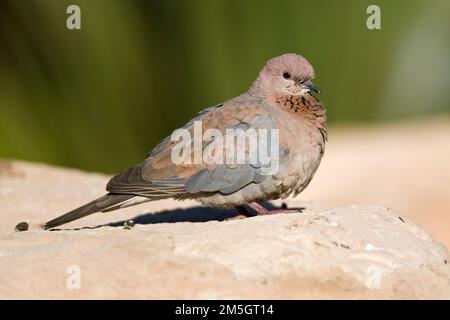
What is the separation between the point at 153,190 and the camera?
580 centimetres

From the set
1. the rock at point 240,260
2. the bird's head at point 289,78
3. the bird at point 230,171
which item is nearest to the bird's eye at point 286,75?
the bird's head at point 289,78

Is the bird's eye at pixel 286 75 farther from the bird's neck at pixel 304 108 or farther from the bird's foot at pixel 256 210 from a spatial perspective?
the bird's foot at pixel 256 210

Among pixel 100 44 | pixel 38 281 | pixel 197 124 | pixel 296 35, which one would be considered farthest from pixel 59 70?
pixel 38 281

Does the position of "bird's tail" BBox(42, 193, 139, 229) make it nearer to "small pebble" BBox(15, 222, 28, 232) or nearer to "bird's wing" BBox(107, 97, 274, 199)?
"bird's wing" BBox(107, 97, 274, 199)

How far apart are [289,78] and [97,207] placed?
1705 mm

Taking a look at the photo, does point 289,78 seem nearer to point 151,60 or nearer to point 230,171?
point 230,171

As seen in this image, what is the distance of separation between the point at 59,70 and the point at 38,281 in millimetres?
4767

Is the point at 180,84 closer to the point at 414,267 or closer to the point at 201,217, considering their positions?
the point at 201,217

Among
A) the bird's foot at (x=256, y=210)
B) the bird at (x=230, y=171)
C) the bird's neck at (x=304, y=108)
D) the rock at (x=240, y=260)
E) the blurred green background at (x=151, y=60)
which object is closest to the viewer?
the rock at (x=240, y=260)

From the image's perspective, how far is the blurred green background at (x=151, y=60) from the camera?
8594 millimetres

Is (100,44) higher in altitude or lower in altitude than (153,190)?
higher

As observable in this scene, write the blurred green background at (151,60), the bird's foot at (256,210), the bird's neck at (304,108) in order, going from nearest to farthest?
the bird's foot at (256,210) → the bird's neck at (304,108) → the blurred green background at (151,60)

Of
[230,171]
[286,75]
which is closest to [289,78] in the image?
[286,75]

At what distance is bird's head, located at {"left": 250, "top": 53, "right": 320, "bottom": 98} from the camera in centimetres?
631
